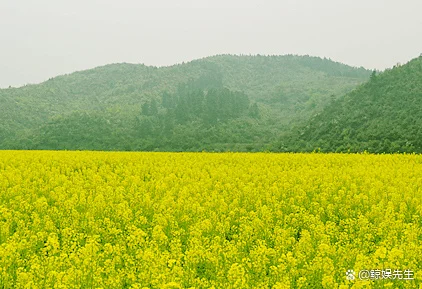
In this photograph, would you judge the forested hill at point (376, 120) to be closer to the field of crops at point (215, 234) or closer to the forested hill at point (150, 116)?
the forested hill at point (150, 116)

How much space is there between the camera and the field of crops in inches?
270

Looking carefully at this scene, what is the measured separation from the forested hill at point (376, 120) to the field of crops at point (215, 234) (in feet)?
136

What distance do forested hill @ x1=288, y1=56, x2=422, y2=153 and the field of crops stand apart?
41308mm

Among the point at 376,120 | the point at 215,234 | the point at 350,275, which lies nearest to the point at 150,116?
the point at 376,120

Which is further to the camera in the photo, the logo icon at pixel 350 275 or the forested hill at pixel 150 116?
the forested hill at pixel 150 116

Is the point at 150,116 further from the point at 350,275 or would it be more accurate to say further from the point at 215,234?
the point at 350,275

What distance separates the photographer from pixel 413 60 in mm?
105312

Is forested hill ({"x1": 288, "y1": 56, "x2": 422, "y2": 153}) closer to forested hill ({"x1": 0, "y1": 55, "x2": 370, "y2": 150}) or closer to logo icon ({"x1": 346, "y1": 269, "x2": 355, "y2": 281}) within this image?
forested hill ({"x1": 0, "y1": 55, "x2": 370, "y2": 150})

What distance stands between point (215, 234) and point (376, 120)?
73.3 m

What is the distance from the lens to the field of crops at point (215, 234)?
6859 mm

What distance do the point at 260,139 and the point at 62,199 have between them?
3468 inches

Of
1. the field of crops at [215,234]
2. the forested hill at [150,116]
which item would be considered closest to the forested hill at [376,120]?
the forested hill at [150,116]

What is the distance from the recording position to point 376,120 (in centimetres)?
7625

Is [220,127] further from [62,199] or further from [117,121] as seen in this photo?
[62,199]
